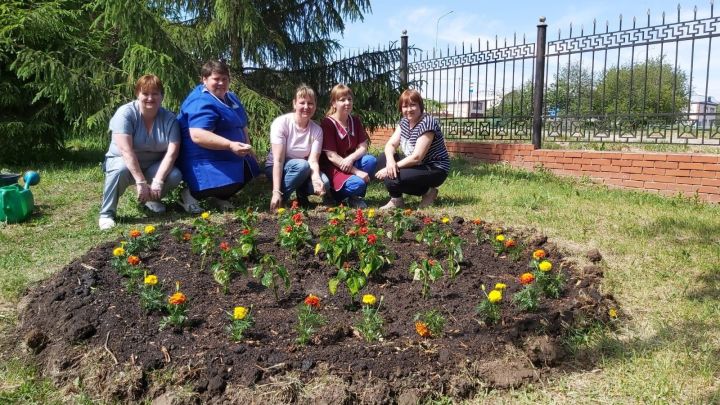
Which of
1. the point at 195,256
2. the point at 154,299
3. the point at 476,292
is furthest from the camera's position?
the point at 195,256

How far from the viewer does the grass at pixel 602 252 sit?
2.13 meters

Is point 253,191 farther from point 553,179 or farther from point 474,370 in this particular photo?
point 474,370

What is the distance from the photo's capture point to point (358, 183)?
4.86 meters

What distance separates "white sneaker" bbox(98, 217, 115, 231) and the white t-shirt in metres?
1.45

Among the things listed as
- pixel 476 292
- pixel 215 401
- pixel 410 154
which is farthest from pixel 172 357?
pixel 410 154

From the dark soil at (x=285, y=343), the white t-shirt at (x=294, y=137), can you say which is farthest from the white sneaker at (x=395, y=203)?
the dark soil at (x=285, y=343)

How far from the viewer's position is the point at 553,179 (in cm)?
675

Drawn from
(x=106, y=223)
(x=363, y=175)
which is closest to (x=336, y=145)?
(x=363, y=175)

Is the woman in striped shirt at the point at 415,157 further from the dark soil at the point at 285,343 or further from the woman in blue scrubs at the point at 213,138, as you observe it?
the dark soil at the point at 285,343

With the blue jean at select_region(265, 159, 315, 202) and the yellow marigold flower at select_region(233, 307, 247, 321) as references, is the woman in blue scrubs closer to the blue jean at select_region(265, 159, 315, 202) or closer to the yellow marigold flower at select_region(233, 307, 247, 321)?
the blue jean at select_region(265, 159, 315, 202)

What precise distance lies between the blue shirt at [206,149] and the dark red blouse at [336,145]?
760 millimetres

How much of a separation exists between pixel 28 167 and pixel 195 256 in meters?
6.12

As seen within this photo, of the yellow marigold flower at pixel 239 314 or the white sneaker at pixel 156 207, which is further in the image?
the white sneaker at pixel 156 207

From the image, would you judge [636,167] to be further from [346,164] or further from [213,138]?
[213,138]
